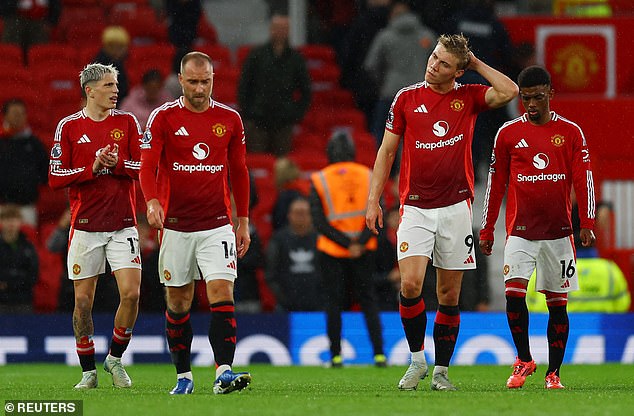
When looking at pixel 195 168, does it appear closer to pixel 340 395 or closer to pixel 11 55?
pixel 340 395

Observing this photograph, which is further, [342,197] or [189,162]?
[342,197]

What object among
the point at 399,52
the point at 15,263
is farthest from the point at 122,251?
the point at 399,52

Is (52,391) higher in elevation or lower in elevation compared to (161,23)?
lower

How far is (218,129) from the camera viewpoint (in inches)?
399

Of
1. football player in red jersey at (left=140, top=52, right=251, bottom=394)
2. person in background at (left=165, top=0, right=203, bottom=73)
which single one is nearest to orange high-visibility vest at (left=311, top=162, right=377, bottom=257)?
football player in red jersey at (left=140, top=52, right=251, bottom=394)

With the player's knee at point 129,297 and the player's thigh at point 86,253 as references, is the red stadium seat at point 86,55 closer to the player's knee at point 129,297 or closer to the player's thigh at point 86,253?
the player's thigh at point 86,253

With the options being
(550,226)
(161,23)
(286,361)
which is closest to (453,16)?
(161,23)

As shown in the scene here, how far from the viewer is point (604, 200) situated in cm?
1788

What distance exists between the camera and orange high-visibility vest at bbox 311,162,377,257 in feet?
47.0

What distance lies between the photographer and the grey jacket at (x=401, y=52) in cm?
1809

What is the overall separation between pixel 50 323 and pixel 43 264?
1513 millimetres

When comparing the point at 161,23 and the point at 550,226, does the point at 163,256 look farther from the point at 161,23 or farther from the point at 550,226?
the point at 161,23

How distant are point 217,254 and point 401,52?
343 inches

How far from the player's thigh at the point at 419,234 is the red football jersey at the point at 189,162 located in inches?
52.8
